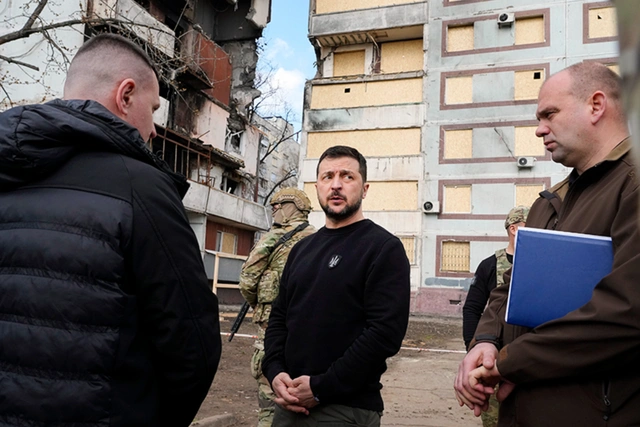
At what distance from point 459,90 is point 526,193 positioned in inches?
240

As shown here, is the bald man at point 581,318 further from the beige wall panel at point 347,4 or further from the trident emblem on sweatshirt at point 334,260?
the beige wall panel at point 347,4

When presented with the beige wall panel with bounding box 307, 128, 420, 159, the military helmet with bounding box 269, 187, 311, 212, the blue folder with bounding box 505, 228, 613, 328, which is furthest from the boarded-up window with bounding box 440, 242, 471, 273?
the blue folder with bounding box 505, 228, 613, 328

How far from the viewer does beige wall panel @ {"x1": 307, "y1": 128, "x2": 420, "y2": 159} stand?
2722 centimetres

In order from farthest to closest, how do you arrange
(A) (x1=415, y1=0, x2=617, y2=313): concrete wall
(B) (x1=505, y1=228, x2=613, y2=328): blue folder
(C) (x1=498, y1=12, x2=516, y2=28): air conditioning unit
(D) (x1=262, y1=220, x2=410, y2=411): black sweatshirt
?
(C) (x1=498, y1=12, x2=516, y2=28): air conditioning unit
(A) (x1=415, y1=0, x2=617, y2=313): concrete wall
(D) (x1=262, y1=220, x2=410, y2=411): black sweatshirt
(B) (x1=505, y1=228, x2=613, y2=328): blue folder

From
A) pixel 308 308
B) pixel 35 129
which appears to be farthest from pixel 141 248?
pixel 308 308

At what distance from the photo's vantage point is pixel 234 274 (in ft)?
82.0

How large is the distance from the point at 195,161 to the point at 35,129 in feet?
82.5

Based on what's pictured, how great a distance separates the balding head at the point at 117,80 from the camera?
6.45 feet

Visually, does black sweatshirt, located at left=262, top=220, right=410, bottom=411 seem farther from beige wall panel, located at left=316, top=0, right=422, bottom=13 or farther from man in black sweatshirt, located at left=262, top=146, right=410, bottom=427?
beige wall panel, located at left=316, top=0, right=422, bottom=13

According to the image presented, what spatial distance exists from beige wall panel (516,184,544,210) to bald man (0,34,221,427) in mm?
24637

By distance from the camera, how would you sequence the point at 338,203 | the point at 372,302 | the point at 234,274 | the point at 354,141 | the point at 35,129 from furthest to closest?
the point at 354,141
the point at 234,274
the point at 338,203
the point at 372,302
the point at 35,129

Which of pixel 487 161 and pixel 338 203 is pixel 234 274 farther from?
pixel 338 203

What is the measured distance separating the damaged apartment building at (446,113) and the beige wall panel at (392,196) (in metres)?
0.05

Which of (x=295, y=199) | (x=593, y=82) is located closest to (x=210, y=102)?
(x=295, y=199)
